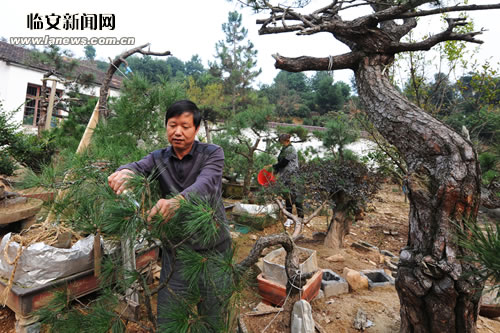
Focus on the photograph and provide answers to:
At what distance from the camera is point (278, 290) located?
1.96 m

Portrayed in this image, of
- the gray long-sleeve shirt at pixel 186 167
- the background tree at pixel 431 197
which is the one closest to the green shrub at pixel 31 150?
the gray long-sleeve shirt at pixel 186 167

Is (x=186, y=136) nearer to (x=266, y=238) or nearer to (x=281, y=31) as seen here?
(x=266, y=238)

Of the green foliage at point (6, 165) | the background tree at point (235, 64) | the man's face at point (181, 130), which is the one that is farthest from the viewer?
the background tree at point (235, 64)

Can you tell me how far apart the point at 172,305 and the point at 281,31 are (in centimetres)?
162

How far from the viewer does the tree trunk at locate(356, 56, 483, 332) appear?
3.78 ft

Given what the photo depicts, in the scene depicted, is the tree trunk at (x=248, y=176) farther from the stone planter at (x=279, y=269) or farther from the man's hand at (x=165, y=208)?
the man's hand at (x=165, y=208)

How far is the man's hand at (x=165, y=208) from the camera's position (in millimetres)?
787

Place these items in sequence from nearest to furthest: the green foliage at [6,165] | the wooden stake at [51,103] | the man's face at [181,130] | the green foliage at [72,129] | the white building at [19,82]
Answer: the man's face at [181,130] < the green foliage at [6,165] < the green foliage at [72,129] < the wooden stake at [51,103] < the white building at [19,82]

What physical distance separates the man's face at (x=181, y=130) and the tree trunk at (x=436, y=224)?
108 cm

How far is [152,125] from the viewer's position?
3.00m

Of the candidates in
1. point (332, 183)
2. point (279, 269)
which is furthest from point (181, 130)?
point (332, 183)

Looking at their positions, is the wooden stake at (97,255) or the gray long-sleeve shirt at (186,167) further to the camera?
the wooden stake at (97,255)

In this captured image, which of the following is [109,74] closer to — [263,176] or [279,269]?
[263,176]

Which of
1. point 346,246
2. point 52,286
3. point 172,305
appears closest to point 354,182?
point 346,246
